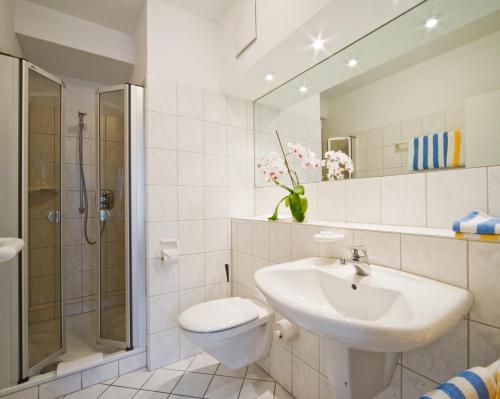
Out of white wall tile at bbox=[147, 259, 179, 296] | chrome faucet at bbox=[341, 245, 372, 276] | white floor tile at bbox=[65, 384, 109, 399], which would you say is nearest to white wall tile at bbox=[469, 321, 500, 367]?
chrome faucet at bbox=[341, 245, 372, 276]

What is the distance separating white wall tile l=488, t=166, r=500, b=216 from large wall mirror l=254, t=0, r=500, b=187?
0.03 meters

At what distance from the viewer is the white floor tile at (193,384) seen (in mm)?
1357

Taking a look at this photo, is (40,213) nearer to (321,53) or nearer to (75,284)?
(75,284)

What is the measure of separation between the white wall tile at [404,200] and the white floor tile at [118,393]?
162cm

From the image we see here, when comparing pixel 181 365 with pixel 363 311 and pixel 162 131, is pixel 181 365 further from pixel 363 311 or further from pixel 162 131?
pixel 162 131

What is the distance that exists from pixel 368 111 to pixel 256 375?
164 centimetres

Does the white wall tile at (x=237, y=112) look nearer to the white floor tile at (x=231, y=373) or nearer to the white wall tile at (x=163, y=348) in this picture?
the white wall tile at (x=163, y=348)

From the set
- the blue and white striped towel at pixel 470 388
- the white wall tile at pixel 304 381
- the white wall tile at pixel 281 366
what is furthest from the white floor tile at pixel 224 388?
the blue and white striped towel at pixel 470 388

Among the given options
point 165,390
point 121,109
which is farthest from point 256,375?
point 121,109

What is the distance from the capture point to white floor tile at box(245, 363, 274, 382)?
4.80 ft

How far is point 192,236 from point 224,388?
910 mm

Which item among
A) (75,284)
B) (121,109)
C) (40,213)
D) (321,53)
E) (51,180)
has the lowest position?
(75,284)

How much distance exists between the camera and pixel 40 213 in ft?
4.64

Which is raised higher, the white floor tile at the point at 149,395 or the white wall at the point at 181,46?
the white wall at the point at 181,46
